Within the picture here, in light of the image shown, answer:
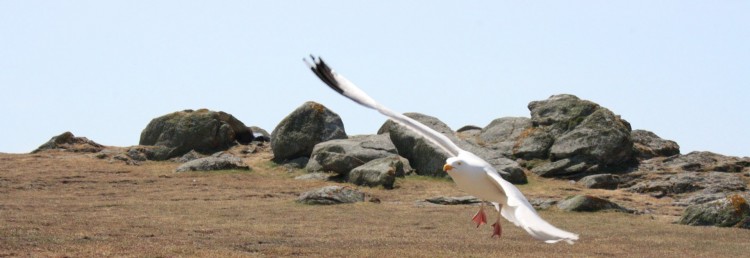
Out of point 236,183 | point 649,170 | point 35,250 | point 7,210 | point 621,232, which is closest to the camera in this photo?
point 35,250

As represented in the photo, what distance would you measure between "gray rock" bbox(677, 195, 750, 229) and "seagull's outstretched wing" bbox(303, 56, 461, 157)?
10010mm

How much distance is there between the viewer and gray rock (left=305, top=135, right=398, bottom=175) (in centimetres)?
3006

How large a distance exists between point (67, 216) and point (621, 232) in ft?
37.1

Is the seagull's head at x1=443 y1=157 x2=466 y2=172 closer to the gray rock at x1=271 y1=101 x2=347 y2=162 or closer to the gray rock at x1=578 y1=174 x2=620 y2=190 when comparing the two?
the gray rock at x1=578 y1=174 x2=620 y2=190

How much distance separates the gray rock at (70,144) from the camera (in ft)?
121

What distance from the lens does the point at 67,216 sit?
19891 mm

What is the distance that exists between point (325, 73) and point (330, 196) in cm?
1089

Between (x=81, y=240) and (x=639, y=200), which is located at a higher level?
(x=639, y=200)

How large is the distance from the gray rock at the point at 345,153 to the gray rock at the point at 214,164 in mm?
2428

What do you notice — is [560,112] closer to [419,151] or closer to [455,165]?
[419,151]

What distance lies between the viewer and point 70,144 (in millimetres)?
37500

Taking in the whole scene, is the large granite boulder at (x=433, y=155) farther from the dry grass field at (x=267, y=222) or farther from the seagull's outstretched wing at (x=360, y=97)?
the seagull's outstretched wing at (x=360, y=97)

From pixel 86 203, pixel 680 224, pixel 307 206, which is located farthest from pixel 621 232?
pixel 86 203

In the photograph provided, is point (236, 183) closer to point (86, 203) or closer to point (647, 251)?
point (86, 203)
